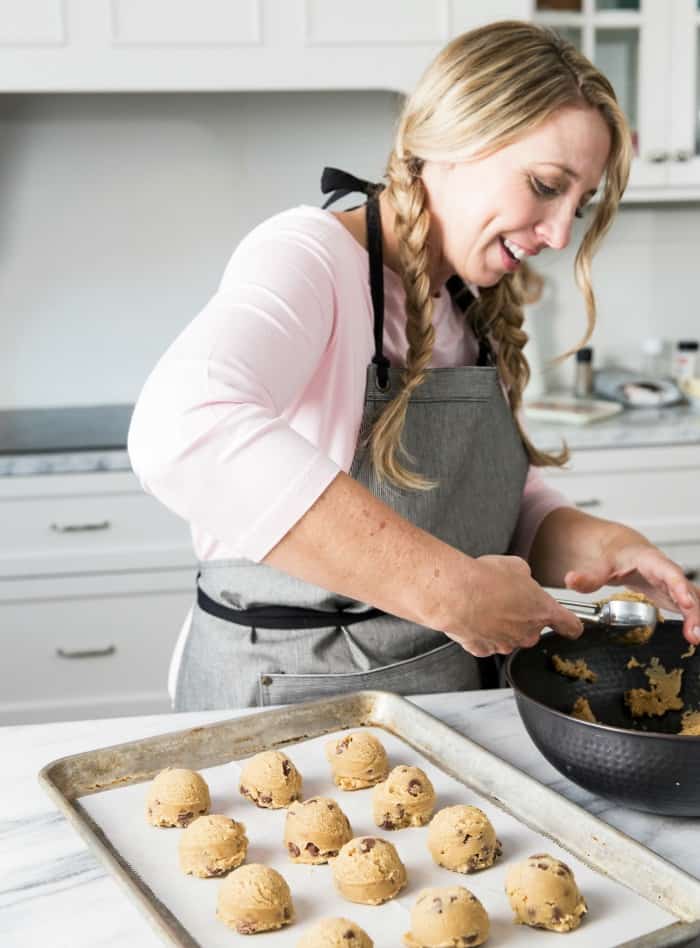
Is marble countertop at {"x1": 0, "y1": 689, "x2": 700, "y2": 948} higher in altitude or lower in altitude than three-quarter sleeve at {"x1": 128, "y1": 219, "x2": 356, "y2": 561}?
lower

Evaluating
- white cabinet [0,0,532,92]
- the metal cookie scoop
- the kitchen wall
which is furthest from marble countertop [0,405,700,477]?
the metal cookie scoop

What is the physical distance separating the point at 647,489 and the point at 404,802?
1772 mm

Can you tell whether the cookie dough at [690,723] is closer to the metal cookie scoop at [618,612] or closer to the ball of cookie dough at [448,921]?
the metal cookie scoop at [618,612]

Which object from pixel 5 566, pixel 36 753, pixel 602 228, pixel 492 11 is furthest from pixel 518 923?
pixel 492 11

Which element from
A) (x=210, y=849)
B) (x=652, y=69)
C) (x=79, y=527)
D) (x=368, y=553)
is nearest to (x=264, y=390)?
(x=368, y=553)

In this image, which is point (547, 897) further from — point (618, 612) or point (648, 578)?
point (648, 578)

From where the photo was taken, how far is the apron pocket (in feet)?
4.16

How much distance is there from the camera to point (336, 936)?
80 cm

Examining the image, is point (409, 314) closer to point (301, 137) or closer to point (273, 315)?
point (273, 315)

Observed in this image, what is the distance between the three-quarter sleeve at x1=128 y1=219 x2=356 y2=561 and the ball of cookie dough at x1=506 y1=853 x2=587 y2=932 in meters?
0.35

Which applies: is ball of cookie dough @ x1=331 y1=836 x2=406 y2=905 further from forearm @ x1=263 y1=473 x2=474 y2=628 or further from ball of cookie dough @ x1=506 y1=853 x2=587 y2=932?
forearm @ x1=263 y1=473 x2=474 y2=628

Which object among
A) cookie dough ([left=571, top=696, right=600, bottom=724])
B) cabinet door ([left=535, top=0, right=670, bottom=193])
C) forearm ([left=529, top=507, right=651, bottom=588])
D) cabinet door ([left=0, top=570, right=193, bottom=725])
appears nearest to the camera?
cookie dough ([left=571, top=696, right=600, bottom=724])

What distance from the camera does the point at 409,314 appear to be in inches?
52.5

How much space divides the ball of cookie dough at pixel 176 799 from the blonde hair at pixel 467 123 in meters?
0.42
